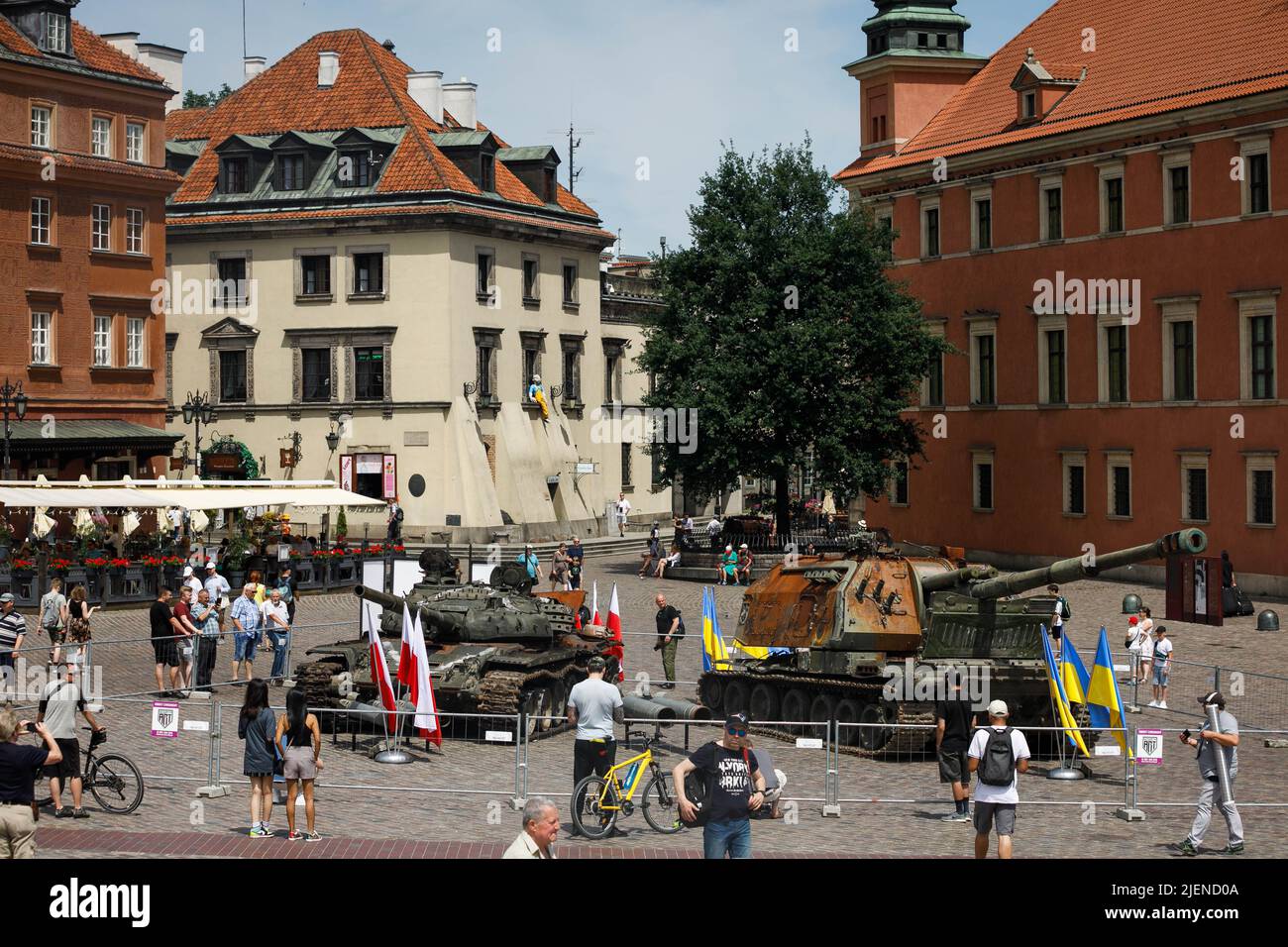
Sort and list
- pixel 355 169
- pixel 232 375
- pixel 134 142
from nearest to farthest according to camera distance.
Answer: pixel 134 142 < pixel 355 169 < pixel 232 375

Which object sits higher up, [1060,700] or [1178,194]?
[1178,194]

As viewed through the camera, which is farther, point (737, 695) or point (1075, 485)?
point (1075, 485)

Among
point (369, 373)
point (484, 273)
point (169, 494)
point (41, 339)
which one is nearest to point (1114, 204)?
point (484, 273)

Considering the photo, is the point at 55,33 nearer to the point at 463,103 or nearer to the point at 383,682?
the point at 463,103

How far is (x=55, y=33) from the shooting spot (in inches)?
1991

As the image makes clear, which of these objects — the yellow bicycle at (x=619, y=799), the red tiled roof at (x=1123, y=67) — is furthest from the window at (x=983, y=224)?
the yellow bicycle at (x=619, y=799)

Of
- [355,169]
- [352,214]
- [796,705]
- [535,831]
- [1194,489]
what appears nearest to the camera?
[535,831]

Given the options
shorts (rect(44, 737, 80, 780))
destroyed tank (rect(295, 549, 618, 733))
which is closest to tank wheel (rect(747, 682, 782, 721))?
destroyed tank (rect(295, 549, 618, 733))

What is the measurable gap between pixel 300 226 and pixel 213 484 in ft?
64.5

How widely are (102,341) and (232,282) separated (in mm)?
11865

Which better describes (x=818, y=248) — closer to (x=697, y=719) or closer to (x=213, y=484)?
(x=213, y=484)

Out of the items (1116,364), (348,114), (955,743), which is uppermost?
(348,114)

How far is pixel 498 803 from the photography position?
19406 mm

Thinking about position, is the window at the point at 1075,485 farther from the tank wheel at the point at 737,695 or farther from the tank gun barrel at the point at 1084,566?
the tank gun barrel at the point at 1084,566
